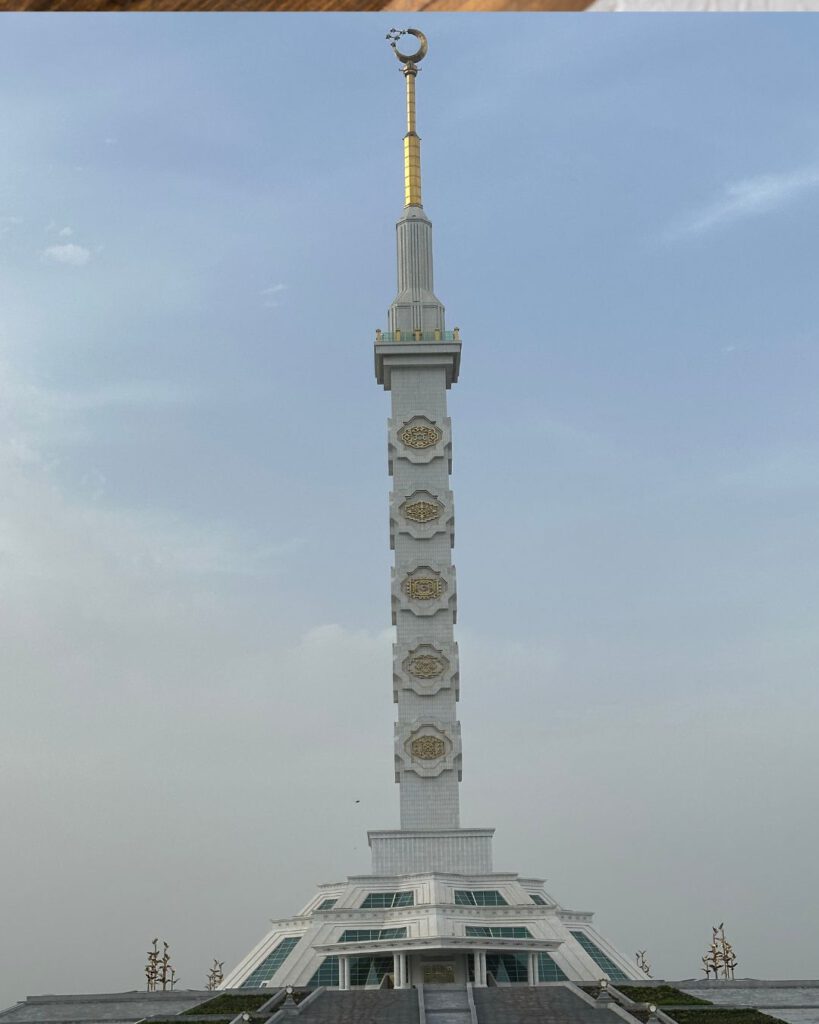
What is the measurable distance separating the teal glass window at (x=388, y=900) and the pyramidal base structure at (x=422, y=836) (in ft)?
0.20

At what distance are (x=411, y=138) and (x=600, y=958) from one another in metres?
26.5

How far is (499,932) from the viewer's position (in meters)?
35.4

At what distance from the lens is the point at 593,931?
3894 cm

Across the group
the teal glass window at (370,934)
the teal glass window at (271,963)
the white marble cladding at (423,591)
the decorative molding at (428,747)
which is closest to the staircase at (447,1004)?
the teal glass window at (370,934)

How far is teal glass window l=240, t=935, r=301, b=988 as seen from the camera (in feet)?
118

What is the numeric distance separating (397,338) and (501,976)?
66.5 ft

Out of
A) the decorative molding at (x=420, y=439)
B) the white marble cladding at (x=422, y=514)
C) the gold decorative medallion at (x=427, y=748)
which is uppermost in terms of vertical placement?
the decorative molding at (x=420, y=439)

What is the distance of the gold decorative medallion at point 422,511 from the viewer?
44.9m

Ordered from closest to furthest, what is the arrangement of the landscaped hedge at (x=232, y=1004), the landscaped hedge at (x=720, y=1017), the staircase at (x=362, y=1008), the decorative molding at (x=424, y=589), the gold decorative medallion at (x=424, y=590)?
the landscaped hedge at (x=720, y=1017)
the staircase at (x=362, y=1008)
the landscaped hedge at (x=232, y=1004)
the decorative molding at (x=424, y=589)
the gold decorative medallion at (x=424, y=590)

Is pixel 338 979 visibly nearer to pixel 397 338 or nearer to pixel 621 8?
pixel 397 338

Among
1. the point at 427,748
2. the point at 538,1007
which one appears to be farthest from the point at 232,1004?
the point at 427,748

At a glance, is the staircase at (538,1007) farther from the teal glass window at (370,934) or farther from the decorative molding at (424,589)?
the decorative molding at (424,589)

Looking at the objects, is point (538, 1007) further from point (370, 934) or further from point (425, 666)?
point (425, 666)

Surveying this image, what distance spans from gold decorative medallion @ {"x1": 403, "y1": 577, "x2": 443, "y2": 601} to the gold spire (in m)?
12.8
